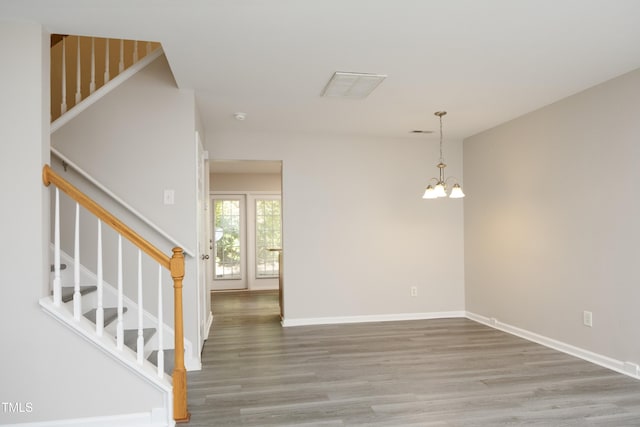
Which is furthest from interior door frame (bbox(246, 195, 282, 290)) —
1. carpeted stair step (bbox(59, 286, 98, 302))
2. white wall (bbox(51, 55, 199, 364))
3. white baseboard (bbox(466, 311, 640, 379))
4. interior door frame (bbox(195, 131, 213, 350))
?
carpeted stair step (bbox(59, 286, 98, 302))

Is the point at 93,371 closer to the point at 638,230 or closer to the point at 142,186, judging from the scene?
the point at 142,186

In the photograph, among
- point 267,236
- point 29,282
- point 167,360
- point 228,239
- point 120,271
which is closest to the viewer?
point 29,282

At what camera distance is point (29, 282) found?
236 centimetres

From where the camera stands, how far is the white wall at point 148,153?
3420mm

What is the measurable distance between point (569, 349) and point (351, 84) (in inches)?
124

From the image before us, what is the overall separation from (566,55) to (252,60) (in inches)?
87.9

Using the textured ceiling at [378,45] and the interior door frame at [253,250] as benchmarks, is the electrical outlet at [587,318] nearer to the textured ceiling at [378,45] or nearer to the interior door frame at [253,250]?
the textured ceiling at [378,45]

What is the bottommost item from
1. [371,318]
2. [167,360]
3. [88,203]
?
[371,318]

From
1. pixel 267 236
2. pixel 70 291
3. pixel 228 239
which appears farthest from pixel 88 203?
pixel 267 236

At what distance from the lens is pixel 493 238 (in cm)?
495

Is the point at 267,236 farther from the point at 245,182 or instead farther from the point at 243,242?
the point at 245,182

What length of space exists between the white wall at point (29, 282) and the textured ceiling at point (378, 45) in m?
0.34

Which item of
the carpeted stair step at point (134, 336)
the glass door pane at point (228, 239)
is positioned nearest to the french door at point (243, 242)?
the glass door pane at point (228, 239)

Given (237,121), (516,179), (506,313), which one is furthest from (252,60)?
(506,313)
